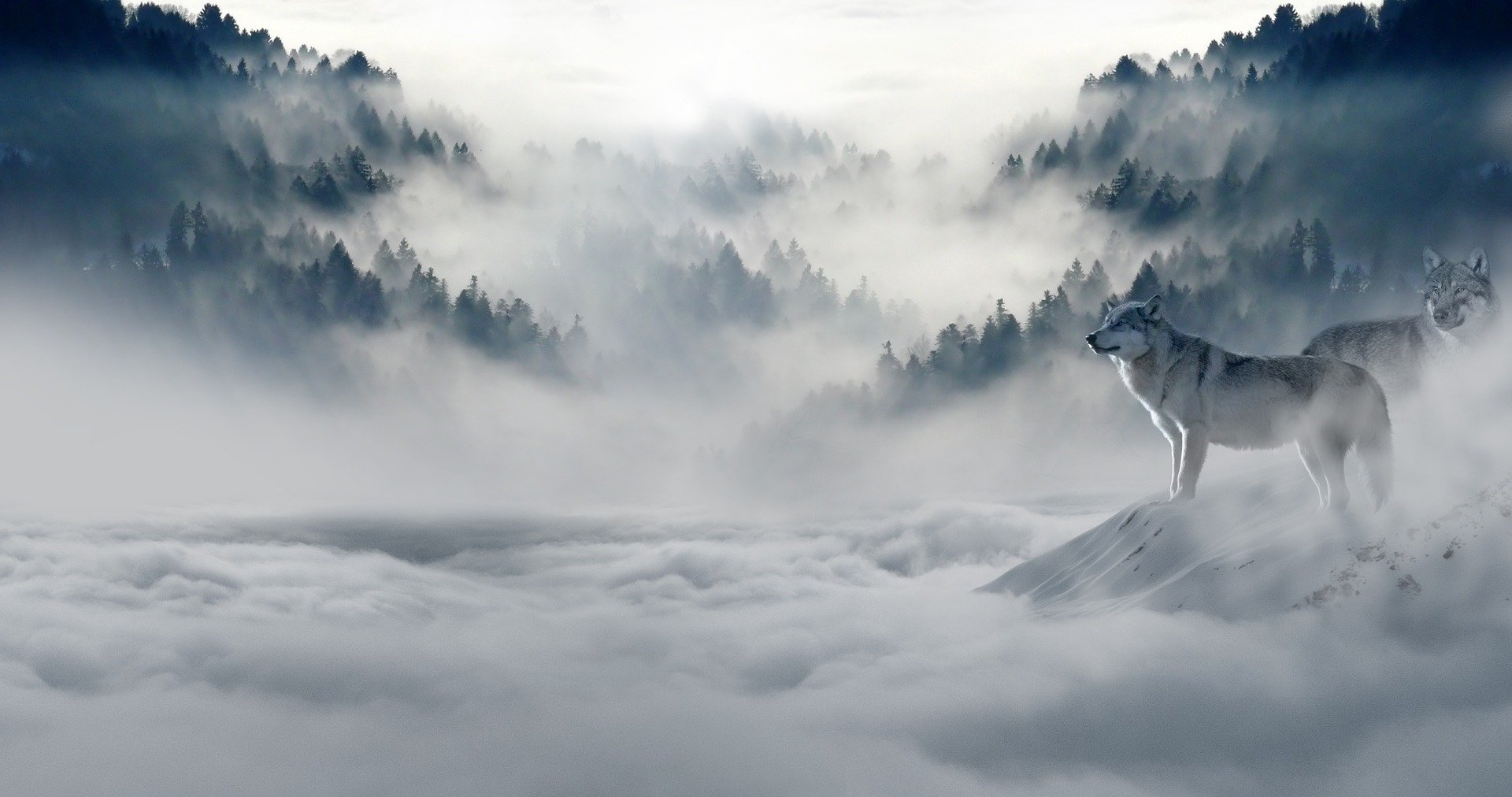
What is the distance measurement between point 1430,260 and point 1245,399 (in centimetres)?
566

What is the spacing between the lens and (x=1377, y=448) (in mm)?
16344

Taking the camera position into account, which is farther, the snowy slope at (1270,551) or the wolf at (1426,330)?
the wolf at (1426,330)

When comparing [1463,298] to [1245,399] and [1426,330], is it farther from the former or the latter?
Answer: [1245,399]

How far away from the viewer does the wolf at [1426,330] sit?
62.5ft

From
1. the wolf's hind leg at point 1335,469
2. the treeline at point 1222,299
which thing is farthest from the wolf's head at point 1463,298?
the treeline at point 1222,299

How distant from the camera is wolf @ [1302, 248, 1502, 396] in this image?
62.5 feet

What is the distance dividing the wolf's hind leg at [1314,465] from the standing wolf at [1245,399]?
0.02 meters

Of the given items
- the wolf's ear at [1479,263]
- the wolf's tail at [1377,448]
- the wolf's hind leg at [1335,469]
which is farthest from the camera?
the wolf's ear at [1479,263]

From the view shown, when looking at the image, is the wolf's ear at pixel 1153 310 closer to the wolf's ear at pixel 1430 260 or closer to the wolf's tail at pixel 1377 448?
the wolf's tail at pixel 1377 448

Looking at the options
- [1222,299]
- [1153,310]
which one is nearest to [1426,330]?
[1153,310]

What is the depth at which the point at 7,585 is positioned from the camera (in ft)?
499

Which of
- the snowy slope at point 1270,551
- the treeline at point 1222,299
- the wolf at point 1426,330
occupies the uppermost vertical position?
the treeline at point 1222,299

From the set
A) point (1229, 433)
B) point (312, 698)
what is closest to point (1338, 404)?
point (1229, 433)

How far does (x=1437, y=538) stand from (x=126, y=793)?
7622cm
